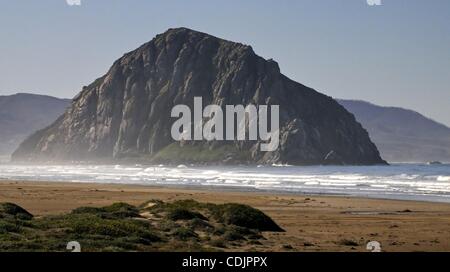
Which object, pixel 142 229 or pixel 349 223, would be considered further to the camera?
pixel 349 223

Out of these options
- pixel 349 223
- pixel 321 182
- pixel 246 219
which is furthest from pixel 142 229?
pixel 321 182

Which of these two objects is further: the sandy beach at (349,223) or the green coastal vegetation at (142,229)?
the sandy beach at (349,223)

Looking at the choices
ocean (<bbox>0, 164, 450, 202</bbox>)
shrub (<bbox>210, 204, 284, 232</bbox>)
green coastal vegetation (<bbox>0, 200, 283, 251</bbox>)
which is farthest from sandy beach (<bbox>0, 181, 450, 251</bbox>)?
ocean (<bbox>0, 164, 450, 202</bbox>)

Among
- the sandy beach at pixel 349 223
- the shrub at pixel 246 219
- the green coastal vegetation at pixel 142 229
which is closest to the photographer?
the green coastal vegetation at pixel 142 229

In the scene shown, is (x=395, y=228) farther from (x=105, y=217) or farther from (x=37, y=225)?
(x=37, y=225)

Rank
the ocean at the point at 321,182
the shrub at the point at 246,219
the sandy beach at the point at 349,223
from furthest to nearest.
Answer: the ocean at the point at 321,182 → the shrub at the point at 246,219 → the sandy beach at the point at 349,223

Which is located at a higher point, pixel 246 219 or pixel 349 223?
pixel 246 219

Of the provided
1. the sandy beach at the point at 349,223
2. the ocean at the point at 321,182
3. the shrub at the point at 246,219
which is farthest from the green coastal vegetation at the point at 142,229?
the ocean at the point at 321,182

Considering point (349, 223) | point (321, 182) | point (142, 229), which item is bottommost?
point (349, 223)

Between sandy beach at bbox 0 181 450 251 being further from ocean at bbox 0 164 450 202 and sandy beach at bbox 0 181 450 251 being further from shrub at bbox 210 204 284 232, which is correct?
ocean at bbox 0 164 450 202

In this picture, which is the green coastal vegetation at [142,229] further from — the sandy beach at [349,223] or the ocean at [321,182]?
the ocean at [321,182]

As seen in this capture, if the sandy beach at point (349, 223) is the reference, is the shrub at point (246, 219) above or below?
above

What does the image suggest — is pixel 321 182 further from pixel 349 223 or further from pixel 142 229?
pixel 142 229
